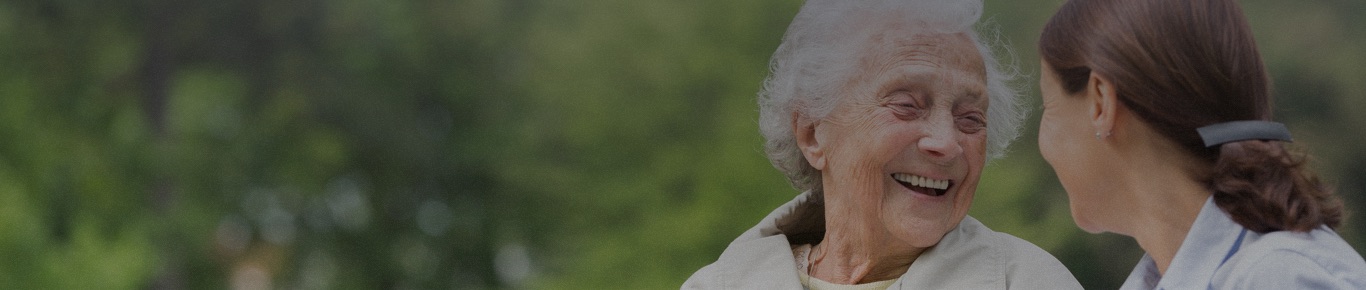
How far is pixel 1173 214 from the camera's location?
174 cm

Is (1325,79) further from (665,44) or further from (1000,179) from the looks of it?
(665,44)

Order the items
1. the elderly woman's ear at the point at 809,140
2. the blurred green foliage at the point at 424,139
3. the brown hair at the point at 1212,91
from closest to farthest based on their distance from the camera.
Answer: the brown hair at the point at 1212,91 → the elderly woman's ear at the point at 809,140 → the blurred green foliage at the point at 424,139

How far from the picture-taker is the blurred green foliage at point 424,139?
9.27 m

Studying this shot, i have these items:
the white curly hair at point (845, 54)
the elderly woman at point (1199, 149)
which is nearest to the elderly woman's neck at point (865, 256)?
the white curly hair at point (845, 54)

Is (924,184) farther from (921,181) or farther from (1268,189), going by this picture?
(1268,189)

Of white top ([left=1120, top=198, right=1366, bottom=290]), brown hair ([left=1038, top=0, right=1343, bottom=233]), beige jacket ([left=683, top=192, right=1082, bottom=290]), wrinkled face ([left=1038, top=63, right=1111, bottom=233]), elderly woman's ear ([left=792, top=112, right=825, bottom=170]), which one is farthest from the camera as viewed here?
elderly woman's ear ([left=792, top=112, right=825, bottom=170])

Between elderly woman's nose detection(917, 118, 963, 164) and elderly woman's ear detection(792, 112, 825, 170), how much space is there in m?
0.26

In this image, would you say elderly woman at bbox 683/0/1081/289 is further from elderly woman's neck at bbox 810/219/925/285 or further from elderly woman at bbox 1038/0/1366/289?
elderly woman at bbox 1038/0/1366/289

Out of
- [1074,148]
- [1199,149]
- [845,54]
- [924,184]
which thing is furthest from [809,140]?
[1199,149]

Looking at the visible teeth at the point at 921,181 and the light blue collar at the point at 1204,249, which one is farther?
the visible teeth at the point at 921,181

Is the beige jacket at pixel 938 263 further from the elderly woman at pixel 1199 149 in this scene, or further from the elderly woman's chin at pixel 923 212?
the elderly woman at pixel 1199 149

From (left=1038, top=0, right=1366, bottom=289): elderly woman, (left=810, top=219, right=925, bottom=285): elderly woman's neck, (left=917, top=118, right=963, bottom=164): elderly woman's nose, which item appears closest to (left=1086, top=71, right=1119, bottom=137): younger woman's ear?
(left=1038, top=0, right=1366, bottom=289): elderly woman

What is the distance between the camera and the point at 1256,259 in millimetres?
1564

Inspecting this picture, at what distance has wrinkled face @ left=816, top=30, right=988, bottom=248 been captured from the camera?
7.74 ft
